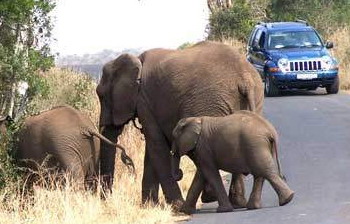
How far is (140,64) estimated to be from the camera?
12.4m

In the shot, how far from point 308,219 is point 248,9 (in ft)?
101

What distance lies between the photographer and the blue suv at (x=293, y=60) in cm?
2653

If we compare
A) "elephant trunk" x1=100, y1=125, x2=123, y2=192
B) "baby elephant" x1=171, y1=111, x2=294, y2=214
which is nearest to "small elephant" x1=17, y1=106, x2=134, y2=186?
"elephant trunk" x1=100, y1=125, x2=123, y2=192

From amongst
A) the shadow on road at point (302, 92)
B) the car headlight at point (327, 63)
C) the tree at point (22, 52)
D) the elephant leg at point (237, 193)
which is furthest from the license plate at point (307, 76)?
the elephant leg at point (237, 193)

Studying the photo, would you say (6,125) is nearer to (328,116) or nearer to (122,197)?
(122,197)

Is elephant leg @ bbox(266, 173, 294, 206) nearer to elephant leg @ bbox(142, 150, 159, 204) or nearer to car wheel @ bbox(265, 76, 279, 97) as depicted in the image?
elephant leg @ bbox(142, 150, 159, 204)

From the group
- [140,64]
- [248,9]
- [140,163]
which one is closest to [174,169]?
[140,64]

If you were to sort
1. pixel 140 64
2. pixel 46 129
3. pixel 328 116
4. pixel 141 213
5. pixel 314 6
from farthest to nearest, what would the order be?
pixel 314 6 < pixel 328 116 < pixel 46 129 < pixel 140 64 < pixel 141 213

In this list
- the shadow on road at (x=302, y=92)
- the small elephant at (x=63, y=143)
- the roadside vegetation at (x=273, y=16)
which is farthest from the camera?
the roadside vegetation at (x=273, y=16)

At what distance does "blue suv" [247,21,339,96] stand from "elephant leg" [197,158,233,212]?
15291 mm

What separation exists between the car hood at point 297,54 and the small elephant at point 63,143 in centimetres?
1391

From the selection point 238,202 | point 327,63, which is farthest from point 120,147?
point 327,63

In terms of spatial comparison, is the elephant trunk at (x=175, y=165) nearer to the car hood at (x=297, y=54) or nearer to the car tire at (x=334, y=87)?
the car hood at (x=297, y=54)

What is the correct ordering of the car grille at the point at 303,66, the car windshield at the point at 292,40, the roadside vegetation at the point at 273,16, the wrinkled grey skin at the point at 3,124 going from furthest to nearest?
1. the roadside vegetation at the point at 273,16
2. the car windshield at the point at 292,40
3. the car grille at the point at 303,66
4. the wrinkled grey skin at the point at 3,124
